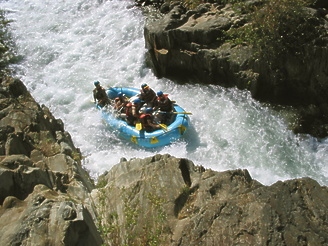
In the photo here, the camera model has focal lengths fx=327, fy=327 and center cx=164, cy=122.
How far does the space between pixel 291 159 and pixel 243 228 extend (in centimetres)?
444

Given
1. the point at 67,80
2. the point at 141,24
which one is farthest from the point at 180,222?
the point at 141,24

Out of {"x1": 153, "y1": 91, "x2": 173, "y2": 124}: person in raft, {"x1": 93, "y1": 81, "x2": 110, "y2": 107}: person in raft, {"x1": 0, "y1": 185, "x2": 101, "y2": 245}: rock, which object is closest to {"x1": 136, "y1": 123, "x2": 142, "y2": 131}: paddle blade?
{"x1": 153, "y1": 91, "x2": 173, "y2": 124}: person in raft

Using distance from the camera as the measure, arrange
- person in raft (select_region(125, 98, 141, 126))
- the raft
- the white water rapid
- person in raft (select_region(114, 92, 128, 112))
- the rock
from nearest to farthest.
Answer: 1. the rock
2. the white water rapid
3. the raft
4. person in raft (select_region(125, 98, 141, 126))
5. person in raft (select_region(114, 92, 128, 112))

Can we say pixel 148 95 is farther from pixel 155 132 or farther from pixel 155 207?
pixel 155 207

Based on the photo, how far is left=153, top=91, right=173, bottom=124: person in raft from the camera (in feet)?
31.1

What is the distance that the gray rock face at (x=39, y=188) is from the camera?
3.74 metres

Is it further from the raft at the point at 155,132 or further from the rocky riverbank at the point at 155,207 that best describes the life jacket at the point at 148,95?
the rocky riverbank at the point at 155,207

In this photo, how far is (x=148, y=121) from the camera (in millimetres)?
9352

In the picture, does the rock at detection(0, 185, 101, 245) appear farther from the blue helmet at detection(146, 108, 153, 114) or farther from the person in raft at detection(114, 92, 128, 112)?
the person in raft at detection(114, 92, 128, 112)

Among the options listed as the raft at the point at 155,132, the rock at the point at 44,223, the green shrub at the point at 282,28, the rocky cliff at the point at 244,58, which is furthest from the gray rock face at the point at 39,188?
the green shrub at the point at 282,28

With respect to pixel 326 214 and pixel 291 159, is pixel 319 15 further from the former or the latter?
pixel 326 214

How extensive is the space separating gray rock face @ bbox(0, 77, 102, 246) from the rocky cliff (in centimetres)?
512

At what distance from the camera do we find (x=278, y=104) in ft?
32.1

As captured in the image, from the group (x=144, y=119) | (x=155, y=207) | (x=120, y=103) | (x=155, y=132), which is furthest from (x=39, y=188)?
(x=120, y=103)
